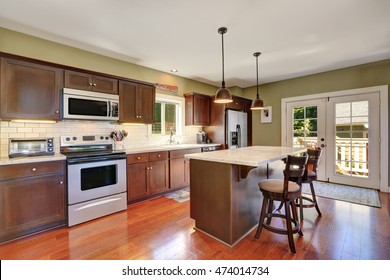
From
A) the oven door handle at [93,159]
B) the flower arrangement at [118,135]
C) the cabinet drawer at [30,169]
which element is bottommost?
the cabinet drawer at [30,169]

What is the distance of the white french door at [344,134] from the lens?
12.2 ft

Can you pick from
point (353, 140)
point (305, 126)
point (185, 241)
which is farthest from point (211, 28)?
point (353, 140)

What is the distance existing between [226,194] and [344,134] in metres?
3.63

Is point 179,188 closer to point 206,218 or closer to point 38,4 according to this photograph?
point 206,218

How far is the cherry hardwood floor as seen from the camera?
1771mm

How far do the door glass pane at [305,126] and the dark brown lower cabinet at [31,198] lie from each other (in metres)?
4.75

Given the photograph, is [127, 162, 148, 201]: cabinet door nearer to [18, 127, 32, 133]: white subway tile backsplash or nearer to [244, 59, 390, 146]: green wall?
[18, 127, 32, 133]: white subway tile backsplash

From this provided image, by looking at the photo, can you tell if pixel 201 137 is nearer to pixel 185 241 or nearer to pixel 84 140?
pixel 84 140

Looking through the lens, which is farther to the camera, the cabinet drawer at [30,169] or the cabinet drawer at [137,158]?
the cabinet drawer at [137,158]

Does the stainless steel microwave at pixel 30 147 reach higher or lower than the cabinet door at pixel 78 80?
lower

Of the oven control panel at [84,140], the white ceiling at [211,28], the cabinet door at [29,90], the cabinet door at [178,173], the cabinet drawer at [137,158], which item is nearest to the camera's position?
the white ceiling at [211,28]

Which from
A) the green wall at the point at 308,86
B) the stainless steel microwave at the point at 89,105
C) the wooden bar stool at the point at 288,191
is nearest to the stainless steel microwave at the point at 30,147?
the stainless steel microwave at the point at 89,105

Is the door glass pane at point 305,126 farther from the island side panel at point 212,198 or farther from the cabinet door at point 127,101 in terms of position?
the cabinet door at point 127,101

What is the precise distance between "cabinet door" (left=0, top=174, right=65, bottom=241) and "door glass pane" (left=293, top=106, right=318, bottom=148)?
477 cm
